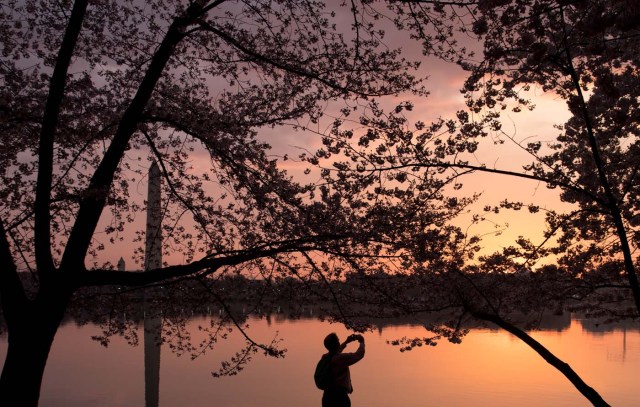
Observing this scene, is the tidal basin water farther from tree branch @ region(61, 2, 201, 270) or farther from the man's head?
the man's head

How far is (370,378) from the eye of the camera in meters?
34.1

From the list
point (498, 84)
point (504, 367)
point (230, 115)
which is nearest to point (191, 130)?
point (230, 115)

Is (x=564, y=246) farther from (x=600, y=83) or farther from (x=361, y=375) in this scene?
(x=361, y=375)

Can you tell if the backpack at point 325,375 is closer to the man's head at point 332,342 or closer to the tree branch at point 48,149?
the man's head at point 332,342

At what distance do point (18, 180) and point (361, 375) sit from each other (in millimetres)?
28237

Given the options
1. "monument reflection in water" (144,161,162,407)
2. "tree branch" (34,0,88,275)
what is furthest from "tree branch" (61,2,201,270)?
"monument reflection in water" (144,161,162,407)

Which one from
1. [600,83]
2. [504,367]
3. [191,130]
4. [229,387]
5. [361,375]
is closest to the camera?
[600,83]

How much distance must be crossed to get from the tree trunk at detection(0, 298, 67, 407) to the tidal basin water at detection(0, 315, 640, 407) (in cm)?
1594

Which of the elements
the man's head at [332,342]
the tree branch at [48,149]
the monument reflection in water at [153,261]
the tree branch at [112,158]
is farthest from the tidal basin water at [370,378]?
the man's head at [332,342]

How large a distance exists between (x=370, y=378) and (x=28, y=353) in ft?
92.7

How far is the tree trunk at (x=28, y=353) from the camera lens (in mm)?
7340

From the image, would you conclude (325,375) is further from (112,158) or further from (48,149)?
(48,149)

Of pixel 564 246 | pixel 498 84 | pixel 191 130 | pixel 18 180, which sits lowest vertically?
pixel 564 246

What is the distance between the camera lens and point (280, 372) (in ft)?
119
